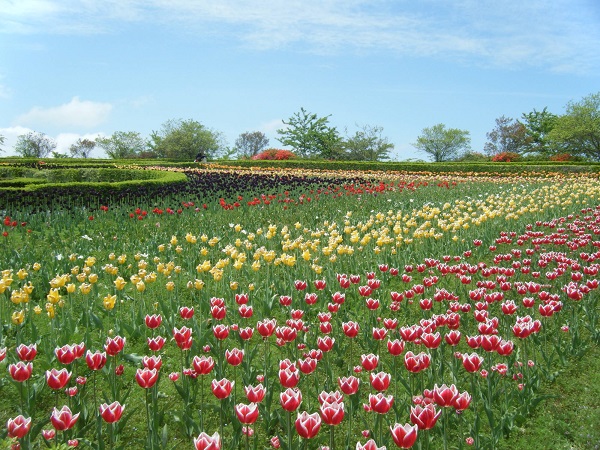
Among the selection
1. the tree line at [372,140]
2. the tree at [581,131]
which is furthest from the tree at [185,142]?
the tree at [581,131]

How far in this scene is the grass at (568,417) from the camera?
12.4 ft

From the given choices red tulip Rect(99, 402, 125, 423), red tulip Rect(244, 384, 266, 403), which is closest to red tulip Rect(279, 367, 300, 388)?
red tulip Rect(244, 384, 266, 403)

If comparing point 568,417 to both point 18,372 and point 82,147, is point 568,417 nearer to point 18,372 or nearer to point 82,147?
point 18,372

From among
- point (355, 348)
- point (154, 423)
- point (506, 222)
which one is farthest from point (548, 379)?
point (506, 222)

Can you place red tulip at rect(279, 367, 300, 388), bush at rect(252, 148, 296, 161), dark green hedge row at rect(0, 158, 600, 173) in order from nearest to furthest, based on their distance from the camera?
red tulip at rect(279, 367, 300, 388) < dark green hedge row at rect(0, 158, 600, 173) < bush at rect(252, 148, 296, 161)

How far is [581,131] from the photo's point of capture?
46.8 metres

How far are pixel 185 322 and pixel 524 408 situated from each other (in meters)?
3.45

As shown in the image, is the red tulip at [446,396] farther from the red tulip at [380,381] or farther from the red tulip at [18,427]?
the red tulip at [18,427]

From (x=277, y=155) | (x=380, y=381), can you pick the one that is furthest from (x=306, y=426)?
(x=277, y=155)

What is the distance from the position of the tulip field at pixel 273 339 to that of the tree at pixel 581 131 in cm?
4092

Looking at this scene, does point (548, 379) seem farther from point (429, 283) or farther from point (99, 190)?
point (99, 190)

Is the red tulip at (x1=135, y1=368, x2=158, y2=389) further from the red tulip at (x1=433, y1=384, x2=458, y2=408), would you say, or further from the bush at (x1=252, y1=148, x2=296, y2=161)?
the bush at (x1=252, y1=148, x2=296, y2=161)

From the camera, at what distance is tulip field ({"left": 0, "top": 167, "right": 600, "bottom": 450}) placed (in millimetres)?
3180

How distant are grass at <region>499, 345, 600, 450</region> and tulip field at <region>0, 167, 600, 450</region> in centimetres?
11
